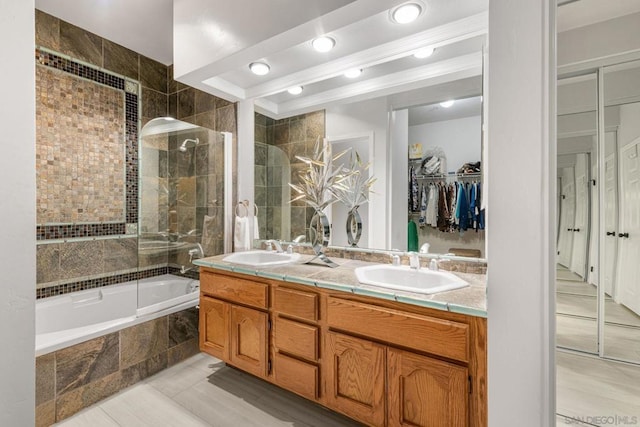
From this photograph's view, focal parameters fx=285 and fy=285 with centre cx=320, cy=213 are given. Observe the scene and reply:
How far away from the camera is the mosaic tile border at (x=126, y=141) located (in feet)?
7.47

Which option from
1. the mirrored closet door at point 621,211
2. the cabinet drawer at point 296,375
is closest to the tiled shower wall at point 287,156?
the cabinet drawer at point 296,375

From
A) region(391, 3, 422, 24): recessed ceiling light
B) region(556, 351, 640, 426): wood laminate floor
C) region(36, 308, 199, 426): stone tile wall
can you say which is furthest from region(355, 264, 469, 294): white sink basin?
region(36, 308, 199, 426): stone tile wall

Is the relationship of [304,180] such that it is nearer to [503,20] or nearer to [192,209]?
[192,209]

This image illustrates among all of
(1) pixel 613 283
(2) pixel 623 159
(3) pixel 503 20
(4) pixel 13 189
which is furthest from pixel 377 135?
(4) pixel 13 189

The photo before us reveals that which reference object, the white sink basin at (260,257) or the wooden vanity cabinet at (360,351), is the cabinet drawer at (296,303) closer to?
the wooden vanity cabinet at (360,351)

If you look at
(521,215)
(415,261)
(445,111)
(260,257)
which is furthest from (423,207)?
(260,257)

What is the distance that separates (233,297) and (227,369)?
0.73m

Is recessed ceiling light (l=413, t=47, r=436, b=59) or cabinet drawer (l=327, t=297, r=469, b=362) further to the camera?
recessed ceiling light (l=413, t=47, r=436, b=59)

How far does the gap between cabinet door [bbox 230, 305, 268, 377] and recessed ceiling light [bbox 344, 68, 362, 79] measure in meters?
1.79

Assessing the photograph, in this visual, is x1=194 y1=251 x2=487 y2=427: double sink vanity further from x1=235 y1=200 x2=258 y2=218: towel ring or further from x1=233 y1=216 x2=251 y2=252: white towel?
x1=235 y1=200 x2=258 y2=218: towel ring

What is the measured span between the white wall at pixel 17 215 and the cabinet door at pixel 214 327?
1.50 meters

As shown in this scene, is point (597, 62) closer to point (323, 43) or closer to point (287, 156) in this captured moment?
point (323, 43)

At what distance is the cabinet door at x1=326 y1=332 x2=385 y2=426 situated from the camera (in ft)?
4.50

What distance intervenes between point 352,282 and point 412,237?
63cm
